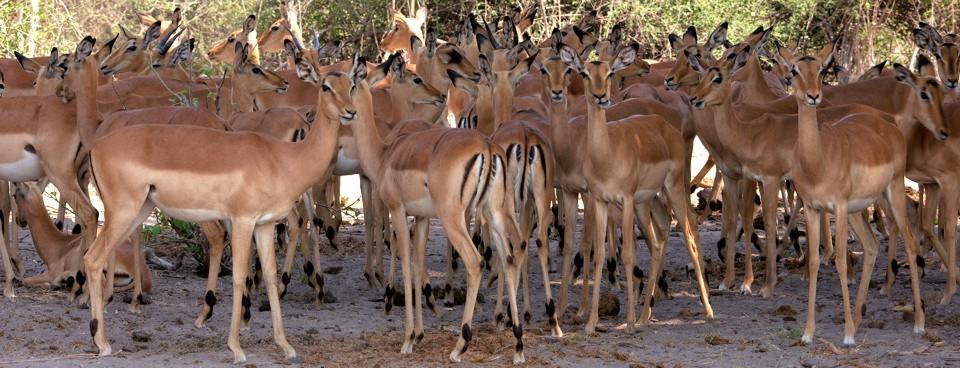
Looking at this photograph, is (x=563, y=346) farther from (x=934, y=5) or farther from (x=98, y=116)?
(x=934, y=5)

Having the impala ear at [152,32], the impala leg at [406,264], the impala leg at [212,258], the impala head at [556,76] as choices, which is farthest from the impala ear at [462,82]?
the impala ear at [152,32]

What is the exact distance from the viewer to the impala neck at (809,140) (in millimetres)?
7109

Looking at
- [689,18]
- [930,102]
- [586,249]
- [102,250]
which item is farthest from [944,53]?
[689,18]

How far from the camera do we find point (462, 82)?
8.68m

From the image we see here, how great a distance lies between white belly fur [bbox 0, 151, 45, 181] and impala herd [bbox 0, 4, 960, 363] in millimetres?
13

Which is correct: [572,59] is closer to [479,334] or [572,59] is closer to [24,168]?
[479,334]

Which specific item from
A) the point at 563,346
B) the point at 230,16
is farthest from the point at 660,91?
the point at 230,16

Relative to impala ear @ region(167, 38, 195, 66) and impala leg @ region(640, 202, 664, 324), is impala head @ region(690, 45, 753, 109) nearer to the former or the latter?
impala leg @ region(640, 202, 664, 324)

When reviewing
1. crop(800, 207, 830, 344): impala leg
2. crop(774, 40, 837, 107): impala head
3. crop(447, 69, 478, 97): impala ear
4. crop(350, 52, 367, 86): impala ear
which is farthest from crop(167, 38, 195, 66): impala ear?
crop(800, 207, 830, 344): impala leg

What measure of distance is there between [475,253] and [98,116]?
2.71 m

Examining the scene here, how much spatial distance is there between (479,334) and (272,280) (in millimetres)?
1322

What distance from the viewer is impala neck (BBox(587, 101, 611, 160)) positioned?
751 cm

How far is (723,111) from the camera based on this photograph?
874cm

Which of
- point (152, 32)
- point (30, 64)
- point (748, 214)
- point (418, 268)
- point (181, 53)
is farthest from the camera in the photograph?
point (181, 53)
